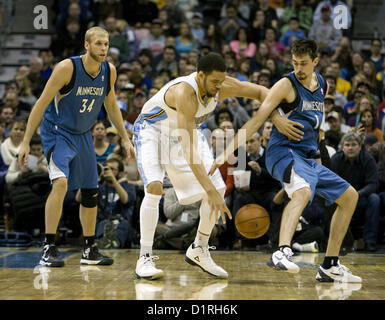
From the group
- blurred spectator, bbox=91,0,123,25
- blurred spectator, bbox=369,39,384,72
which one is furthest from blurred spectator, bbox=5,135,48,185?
blurred spectator, bbox=369,39,384,72

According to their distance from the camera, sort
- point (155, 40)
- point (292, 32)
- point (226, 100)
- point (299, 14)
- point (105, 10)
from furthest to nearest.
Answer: point (105, 10), point (299, 14), point (155, 40), point (292, 32), point (226, 100)

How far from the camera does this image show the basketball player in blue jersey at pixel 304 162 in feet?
15.9

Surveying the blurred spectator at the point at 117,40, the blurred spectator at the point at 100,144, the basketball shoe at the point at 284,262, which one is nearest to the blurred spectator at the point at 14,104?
the blurred spectator at the point at 100,144

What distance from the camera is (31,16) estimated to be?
1343cm

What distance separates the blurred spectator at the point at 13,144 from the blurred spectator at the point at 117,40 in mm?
3691

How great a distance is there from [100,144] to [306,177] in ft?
14.7

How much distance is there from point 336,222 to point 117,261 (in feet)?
7.69

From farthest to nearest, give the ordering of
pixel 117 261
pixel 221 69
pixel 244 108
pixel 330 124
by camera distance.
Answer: pixel 244 108, pixel 330 124, pixel 117 261, pixel 221 69

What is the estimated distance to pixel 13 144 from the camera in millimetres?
9031

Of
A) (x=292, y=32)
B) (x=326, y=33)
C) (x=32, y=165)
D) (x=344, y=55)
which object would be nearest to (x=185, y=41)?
(x=292, y=32)

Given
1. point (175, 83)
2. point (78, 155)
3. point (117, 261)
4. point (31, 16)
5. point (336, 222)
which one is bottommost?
point (117, 261)

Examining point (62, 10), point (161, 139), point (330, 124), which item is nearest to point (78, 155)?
point (161, 139)

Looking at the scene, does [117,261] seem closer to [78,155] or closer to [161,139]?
[78,155]

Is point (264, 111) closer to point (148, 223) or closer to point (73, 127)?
point (148, 223)
